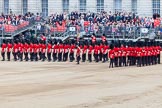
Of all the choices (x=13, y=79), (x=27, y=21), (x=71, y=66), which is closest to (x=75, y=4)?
(x=27, y=21)

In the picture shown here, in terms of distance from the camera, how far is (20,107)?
63.8ft

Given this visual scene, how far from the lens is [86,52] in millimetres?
39281

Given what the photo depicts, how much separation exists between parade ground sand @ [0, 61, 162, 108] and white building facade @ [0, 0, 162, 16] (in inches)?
867

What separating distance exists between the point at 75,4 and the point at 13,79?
33.7 meters

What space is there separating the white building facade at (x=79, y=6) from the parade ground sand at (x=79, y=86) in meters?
22.0

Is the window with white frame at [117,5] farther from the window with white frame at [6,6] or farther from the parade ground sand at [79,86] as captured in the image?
the parade ground sand at [79,86]

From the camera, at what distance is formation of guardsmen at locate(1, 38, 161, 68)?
3531cm

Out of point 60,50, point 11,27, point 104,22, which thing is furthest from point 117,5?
point 60,50

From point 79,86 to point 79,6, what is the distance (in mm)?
36068

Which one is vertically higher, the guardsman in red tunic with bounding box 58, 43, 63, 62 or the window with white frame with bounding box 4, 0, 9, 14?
the window with white frame with bounding box 4, 0, 9, 14

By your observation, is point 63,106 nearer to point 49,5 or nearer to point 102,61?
point 102,61

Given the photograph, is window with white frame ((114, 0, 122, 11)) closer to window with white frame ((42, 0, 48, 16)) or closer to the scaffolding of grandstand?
the scaffolding of grandstand

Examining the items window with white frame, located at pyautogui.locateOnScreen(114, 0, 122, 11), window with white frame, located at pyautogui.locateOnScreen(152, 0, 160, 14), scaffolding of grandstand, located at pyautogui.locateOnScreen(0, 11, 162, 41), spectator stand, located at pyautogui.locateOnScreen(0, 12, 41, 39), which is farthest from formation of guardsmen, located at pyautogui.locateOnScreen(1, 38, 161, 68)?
window with white frame, located at pyautogui.locateOnScreen(114, 0, 122, 11)

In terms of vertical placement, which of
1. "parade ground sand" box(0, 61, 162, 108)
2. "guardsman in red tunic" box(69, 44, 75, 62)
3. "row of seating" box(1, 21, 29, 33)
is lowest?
"parade ground sand" box(0, 61, 162, 108)
